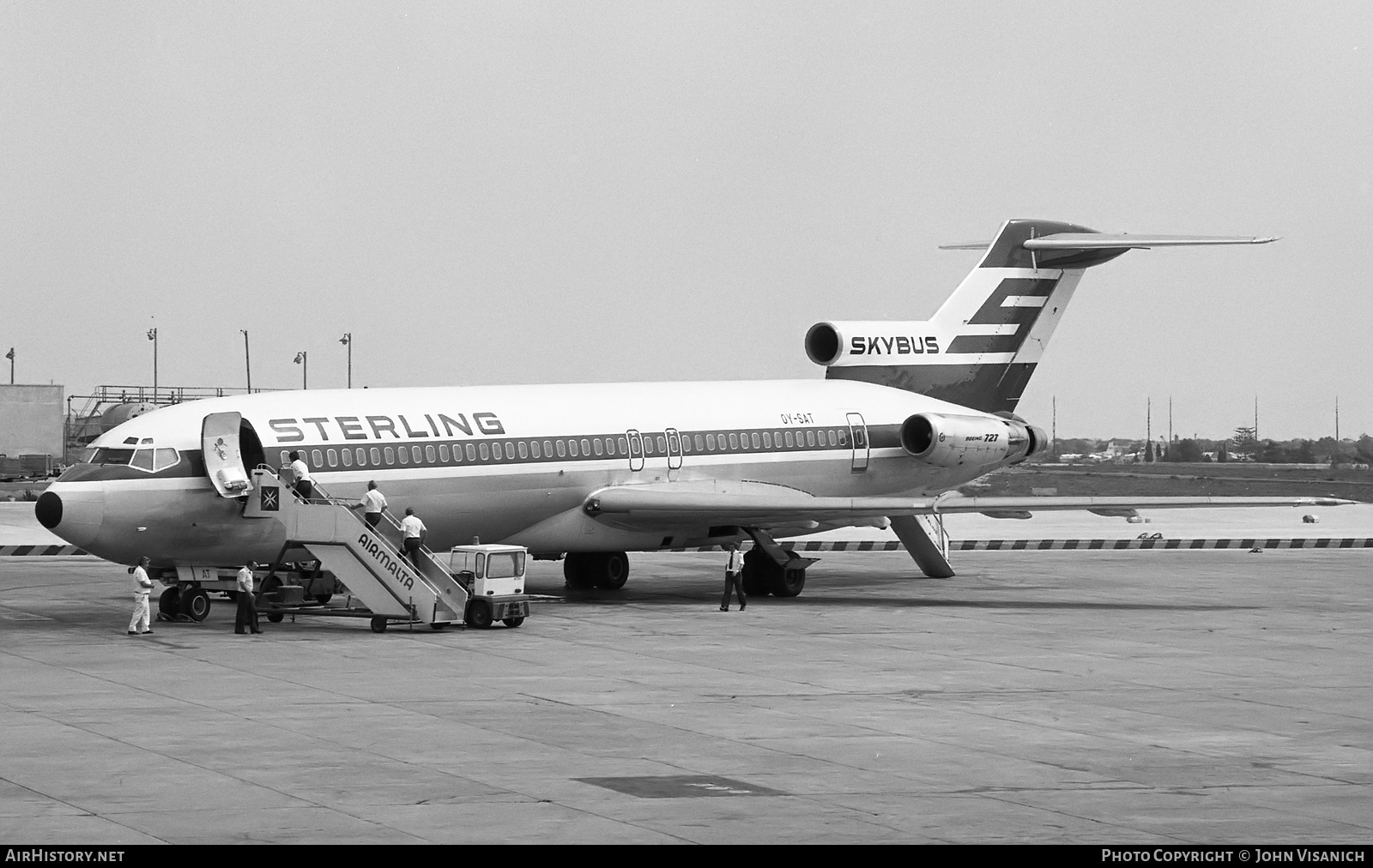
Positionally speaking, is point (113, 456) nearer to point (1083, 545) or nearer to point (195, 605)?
point (195, 605)

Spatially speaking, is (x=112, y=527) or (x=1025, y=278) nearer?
(x=112, y=527)

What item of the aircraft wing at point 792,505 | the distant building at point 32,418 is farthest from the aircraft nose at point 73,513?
the distant building at point 32,418

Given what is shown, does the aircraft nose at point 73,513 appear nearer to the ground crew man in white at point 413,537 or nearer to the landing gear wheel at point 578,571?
the ground crew man in white at point 413,537

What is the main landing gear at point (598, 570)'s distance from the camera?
3469 cm

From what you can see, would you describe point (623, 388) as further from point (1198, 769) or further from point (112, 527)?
point (1198, 769)

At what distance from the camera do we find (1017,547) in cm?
4759

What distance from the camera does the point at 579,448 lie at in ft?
105

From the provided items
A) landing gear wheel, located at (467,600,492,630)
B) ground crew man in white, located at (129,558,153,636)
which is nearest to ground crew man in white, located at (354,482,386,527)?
landing gear wheel, located at (467,600,492,630)

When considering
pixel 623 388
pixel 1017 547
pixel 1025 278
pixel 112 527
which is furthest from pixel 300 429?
pixel 1017 547

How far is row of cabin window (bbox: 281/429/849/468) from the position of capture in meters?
29.0

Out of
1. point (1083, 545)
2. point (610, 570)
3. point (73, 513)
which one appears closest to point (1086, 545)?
point (1083, 545)

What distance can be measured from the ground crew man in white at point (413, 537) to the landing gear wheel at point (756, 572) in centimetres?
792

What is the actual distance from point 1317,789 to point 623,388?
20.8m


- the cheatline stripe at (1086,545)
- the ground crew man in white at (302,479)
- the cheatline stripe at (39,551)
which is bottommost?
the cheatline stripe at (1086,545)
